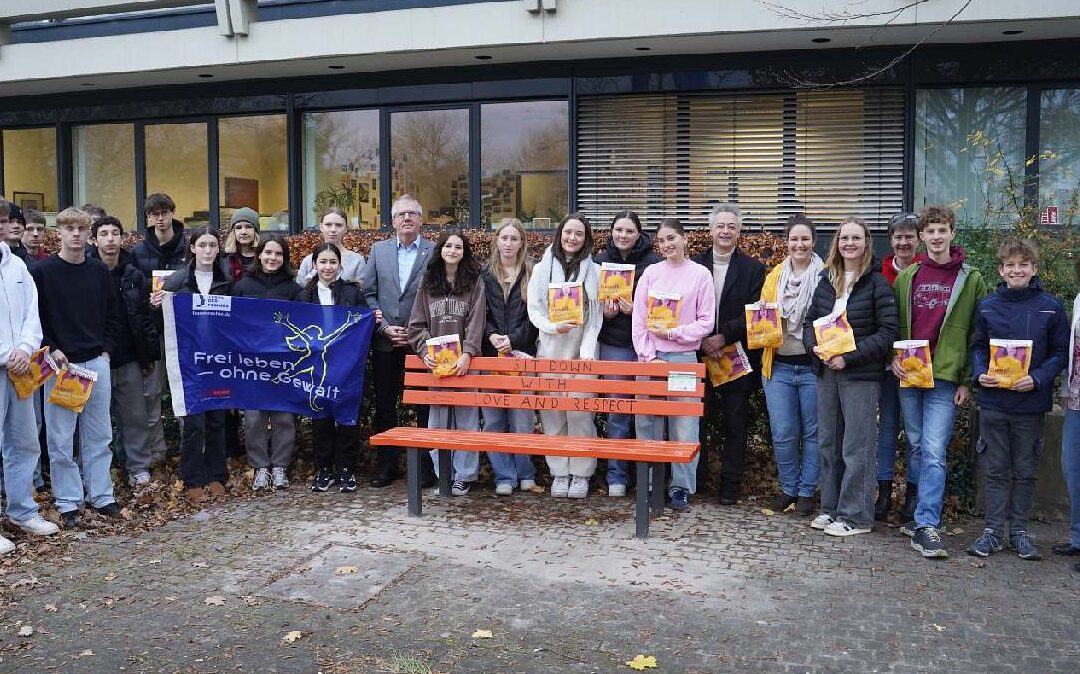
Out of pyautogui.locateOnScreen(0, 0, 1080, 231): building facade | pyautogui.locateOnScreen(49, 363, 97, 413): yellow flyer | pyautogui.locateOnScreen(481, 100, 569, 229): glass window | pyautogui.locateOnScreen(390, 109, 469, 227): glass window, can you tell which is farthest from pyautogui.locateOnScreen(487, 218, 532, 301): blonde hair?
pyautogui.locateOnScreen(390, 109, 469, 227): glass window

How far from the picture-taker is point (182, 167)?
1741cm

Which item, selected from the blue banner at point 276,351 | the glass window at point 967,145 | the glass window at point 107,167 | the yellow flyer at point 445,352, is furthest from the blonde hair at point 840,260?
the glass window at point 107,167

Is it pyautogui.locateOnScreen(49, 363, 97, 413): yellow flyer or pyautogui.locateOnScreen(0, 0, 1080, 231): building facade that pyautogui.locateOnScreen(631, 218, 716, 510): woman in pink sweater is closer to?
pyautogui.locateOnScreen(49, 363, 97, 413): yellow flyer

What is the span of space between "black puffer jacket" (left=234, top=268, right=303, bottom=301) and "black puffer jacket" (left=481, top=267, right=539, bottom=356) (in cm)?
161

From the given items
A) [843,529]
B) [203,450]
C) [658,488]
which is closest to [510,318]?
[658,488]

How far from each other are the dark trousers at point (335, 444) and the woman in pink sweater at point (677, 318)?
7.76ft

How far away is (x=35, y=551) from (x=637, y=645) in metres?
4.04

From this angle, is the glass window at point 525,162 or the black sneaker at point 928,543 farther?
the glass window at point 525,162

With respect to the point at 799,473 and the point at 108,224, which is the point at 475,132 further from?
the point at 799,473

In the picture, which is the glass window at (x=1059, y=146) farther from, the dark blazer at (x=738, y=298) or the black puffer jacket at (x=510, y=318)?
the black puffer jacket at (x=510, y=318)

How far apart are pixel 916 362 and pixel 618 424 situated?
2282 millimetres

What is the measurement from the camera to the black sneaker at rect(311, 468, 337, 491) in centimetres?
767

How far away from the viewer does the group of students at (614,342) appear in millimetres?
6191

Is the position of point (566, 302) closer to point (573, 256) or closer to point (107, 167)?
point (573, 256)
